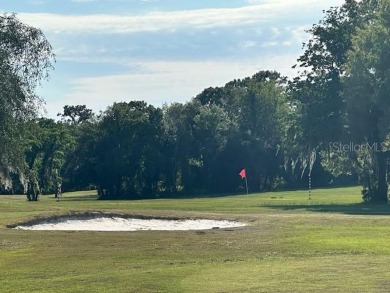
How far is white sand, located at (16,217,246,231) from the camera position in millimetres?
47000

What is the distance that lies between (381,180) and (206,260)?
4346 cm

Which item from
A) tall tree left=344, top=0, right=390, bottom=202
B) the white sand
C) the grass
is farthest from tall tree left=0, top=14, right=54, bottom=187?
tall tree left=344, top=0, right=390, bottom=202

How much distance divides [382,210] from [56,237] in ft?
85.8

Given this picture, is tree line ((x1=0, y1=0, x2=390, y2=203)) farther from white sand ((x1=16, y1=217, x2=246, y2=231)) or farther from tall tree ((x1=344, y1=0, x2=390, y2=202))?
white sand ((x1=16, y1=217, x2=246, y2=231))

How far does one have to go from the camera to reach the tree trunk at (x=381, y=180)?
66.7m

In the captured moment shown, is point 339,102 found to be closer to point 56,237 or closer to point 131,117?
point 56,237

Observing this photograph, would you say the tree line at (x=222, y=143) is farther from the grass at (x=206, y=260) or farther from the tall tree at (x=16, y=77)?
the tall tree at (x=16, y=77)

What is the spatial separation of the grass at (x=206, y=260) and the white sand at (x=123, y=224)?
683cm

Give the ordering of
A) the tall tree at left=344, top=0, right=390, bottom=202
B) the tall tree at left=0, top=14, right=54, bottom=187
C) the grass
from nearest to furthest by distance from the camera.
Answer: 1. the grass
2. the tall tree at left=0, top=14, right=54, bottom=187
3. the tall tree at left=344, top=0, right=390, bottom=202

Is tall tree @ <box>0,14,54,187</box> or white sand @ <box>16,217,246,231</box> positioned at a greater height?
tall tree @ <box>0,14,54,187</box>

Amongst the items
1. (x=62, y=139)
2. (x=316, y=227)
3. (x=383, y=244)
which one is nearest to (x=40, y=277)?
(x=383, y=244)

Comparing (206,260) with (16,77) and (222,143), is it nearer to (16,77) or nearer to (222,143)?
(16,77)

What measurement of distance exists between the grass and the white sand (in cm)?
683

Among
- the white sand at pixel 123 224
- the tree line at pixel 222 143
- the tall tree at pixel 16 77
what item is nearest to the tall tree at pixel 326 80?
the tree line at pixel 222 143
